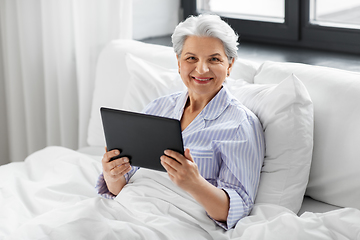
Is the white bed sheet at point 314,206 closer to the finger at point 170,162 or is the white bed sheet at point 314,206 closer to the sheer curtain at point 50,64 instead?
the finger at point 170,162

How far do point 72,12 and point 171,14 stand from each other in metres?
0.59

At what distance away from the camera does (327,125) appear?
1.50 m

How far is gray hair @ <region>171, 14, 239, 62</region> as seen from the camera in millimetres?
1457

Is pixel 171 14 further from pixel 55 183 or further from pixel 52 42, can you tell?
pixel 55 183

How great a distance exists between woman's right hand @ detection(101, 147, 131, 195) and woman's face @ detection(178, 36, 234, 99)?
0.32 m

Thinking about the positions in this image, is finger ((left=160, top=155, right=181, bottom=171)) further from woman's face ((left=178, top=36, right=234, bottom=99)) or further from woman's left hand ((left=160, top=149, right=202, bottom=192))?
woman's face ((left=178, top=36, right=234, bottom=99))

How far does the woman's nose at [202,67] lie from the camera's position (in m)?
1.46

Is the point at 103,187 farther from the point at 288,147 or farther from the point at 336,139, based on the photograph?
the point at 336,139

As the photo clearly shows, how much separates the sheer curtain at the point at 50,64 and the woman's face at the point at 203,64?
926mm

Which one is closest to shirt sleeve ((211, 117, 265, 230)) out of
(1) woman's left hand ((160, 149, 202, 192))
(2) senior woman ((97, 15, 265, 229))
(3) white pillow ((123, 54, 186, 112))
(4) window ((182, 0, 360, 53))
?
(2) senior woman ((97, 15, 265, 229))

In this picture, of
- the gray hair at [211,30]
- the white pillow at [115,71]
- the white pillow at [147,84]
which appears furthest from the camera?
the white pillow at [115,71]

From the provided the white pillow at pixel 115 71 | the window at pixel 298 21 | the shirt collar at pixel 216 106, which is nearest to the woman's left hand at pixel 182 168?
the shirt collar at pixel 216 106

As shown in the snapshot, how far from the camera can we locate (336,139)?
4.84 feet

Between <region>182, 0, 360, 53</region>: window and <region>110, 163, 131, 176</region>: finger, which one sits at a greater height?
<region>182, 0, 360, 53</region>: window
